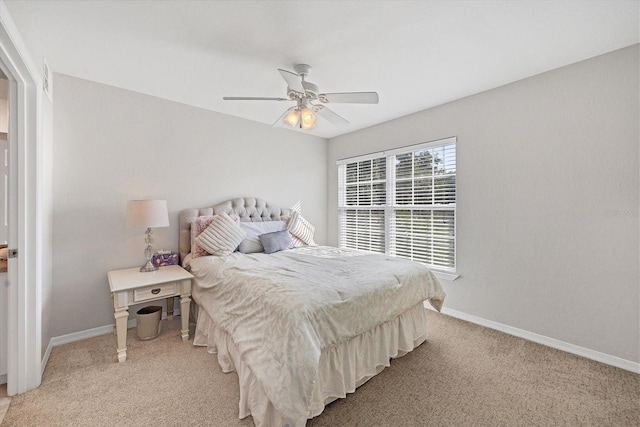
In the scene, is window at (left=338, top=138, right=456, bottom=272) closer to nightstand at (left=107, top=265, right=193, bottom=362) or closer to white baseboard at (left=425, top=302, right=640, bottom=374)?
white baseboard at (left=425, top=302, right=640, bottom=374)

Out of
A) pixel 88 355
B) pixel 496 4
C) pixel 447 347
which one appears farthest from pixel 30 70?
pixel 447 347

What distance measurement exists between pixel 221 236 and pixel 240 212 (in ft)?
2.23

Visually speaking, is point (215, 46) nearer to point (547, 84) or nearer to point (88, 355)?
point (88, 355)

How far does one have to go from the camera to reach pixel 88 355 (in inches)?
95.7

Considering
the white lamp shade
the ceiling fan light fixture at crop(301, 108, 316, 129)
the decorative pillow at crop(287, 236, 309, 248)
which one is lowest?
the decorative pillow at crop(287, 236, 309, 248)

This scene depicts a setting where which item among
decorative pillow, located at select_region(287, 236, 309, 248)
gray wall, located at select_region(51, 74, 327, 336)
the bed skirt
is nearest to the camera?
the bed skirt

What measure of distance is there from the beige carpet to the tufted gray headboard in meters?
1.18

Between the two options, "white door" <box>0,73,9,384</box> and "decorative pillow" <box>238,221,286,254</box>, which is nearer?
"white door" <box>0,73,9,384</box>

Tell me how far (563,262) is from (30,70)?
14.6 feet

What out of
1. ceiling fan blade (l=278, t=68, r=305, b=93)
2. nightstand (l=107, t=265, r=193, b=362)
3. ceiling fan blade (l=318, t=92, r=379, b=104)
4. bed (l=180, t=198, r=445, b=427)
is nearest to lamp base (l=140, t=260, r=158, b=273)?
nightstand (l=107, t=265, r=193, b=362)

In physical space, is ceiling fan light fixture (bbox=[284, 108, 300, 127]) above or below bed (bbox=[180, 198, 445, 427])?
above

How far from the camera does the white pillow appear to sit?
3070mm

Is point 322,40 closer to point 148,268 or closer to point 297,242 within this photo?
point 297,242

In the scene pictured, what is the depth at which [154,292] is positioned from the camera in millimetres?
2512
